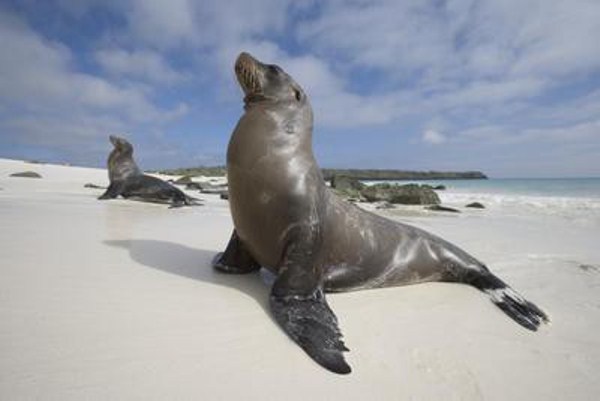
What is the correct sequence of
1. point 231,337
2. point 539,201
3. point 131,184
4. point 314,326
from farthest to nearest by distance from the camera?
point 539,201, point 131,184, point 314,326, point 231,337

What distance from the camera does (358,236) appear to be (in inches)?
131

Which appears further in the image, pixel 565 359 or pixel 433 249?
pixel 433 249

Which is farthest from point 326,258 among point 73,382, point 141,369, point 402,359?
point 73,382

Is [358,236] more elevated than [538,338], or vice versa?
[358,236]

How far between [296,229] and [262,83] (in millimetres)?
1133

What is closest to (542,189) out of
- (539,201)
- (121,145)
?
(539,201)

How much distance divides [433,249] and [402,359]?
1.86 metres

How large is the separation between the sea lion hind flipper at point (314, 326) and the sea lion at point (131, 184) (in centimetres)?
706

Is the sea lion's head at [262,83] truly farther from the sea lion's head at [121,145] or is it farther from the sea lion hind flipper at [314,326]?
the sea lion's head at [121,145]

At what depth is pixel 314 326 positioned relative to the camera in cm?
226

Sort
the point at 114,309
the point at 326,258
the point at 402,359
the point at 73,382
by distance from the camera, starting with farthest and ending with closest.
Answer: the point at 326,258 < the point at 114,309 < the point at 402,359 < the point at 73,382

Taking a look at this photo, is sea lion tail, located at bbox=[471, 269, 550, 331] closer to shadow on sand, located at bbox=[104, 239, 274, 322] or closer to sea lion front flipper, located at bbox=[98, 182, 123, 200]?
shadow on sand, located at bbox=[104, 239, 274, 322]

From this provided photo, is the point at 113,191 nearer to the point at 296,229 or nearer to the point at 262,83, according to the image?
the point at 262,83

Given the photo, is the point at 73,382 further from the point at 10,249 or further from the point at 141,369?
the point at 10,249
